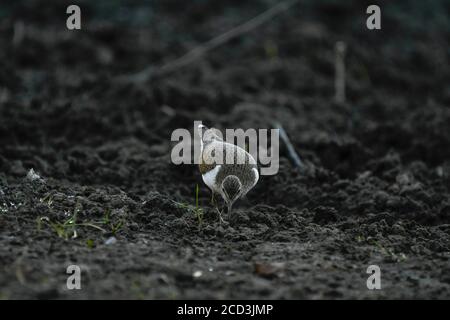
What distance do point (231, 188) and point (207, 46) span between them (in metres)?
5.07

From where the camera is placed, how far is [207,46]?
9461mm

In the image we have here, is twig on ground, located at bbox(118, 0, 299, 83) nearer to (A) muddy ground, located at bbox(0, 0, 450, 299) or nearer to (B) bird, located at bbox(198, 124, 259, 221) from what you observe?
(A) muddy ground, located at bbox(0, 0, 450, 299)

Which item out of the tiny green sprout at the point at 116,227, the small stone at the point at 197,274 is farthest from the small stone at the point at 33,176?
the small stone at the point at 197,274

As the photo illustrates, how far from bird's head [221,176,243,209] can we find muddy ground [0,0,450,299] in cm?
23

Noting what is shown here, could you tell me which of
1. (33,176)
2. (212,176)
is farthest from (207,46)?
(212,176)

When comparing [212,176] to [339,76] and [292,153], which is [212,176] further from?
[339,76]

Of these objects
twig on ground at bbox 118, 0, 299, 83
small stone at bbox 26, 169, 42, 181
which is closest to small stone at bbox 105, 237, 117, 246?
small stone at bbox 26, 169, 42, 181

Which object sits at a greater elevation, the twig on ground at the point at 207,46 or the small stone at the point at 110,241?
the twig on ground at the point at 207,46

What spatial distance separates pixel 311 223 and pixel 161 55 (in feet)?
16.2

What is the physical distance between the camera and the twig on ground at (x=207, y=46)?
8695 millimetres

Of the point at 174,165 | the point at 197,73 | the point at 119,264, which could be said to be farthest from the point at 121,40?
the point at 119,264

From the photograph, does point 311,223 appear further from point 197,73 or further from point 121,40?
point 121,40

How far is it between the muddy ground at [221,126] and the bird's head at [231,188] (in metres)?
0.23

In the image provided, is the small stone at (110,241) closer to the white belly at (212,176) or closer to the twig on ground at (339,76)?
the white belly at (212,176)
